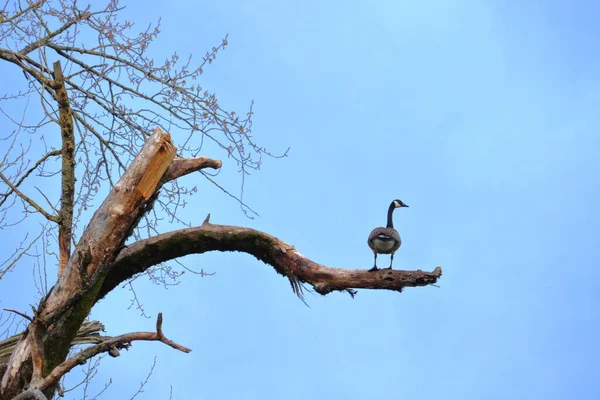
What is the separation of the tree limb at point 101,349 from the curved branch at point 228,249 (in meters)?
1.20

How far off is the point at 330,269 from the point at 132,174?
2018mm

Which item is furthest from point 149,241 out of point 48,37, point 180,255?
point 48,37

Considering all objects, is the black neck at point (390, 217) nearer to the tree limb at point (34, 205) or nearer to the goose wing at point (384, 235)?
the goose wing at point (384, 235)

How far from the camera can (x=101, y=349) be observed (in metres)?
5.77

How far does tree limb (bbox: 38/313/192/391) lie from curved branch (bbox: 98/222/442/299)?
3.93 ft

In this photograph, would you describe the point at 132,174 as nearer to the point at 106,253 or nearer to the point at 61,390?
the point at 106,253

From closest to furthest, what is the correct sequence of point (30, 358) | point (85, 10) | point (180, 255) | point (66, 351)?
point (30, 358)
point (66, 351)
point (180, 255)
point (85, 10)

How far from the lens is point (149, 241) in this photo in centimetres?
686

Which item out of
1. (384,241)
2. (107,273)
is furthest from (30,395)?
(384,241)

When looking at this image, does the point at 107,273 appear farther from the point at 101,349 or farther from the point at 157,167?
the point at 157,167

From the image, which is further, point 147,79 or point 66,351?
point 147,79

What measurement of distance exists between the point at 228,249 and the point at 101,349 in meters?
1.68

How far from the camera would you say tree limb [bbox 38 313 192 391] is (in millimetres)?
5566

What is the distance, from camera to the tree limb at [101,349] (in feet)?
18.3
